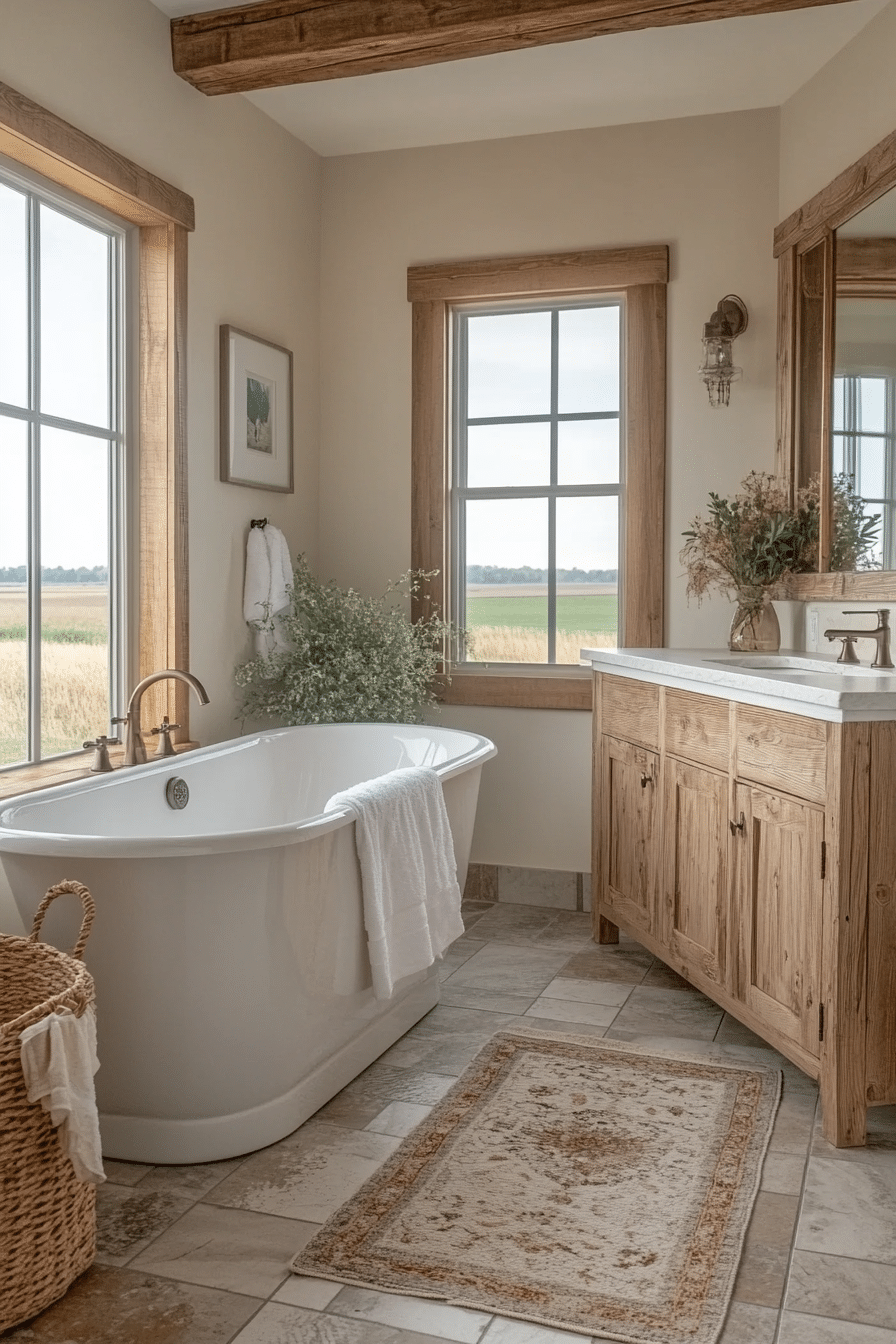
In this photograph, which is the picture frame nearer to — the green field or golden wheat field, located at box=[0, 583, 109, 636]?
golden wheat field, located at box=[0, 583, 109, 636]

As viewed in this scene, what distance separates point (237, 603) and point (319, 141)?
1789mm

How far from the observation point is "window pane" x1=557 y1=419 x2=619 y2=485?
4.14m

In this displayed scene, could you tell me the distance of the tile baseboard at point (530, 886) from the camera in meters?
4.19

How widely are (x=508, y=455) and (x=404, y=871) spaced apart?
6.88 feet

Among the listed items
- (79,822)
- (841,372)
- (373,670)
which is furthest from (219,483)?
(841,372)

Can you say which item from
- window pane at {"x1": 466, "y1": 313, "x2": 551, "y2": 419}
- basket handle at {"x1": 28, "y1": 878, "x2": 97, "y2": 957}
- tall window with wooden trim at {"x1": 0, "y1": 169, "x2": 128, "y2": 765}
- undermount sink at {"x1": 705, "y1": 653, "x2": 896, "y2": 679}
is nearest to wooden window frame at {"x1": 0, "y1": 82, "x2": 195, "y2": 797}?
tall window with wooden trim at {"x1": 0, "y1": 169, "x2": 128, "y2": 765}

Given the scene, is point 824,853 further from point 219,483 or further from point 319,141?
point 319,141

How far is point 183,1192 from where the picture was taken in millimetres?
2152

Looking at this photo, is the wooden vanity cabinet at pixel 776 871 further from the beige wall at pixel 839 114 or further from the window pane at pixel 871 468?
the beige wall at pixel 839 114

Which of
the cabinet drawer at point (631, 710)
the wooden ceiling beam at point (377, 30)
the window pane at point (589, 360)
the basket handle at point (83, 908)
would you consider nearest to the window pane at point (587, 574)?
the window pane at point (589, 360)

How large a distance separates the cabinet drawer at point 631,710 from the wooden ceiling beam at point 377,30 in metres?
1.79

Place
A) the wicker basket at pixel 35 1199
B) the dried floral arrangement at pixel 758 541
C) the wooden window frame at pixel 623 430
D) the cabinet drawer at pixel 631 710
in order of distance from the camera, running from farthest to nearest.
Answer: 1. the wooden window frame at pixel 623 430
2. the dried floral arrangement at pixel 758 541
3. the cabinet drawer at pixel 631 710
4. the wicker basket at pixel 35 1199

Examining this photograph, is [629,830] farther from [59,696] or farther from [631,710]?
[59,696]

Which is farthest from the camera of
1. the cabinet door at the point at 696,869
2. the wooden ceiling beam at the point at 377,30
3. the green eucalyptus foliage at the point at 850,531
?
the green eucalyptus foliage at the point at 850,531
